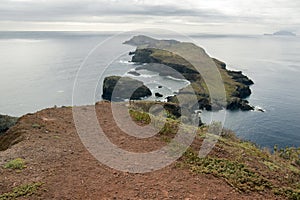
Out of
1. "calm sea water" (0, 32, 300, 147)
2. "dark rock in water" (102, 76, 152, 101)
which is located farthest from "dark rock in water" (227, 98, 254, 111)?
"dark rock in water" (102, 76, 152, 101)

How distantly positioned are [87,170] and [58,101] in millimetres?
65372

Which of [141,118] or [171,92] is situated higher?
[141,118]

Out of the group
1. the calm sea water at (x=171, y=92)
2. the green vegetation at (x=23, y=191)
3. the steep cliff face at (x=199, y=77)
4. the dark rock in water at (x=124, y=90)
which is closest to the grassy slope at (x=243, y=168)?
the green vegetation at (x=23, y=191)

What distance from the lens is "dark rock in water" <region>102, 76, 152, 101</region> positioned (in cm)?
7256

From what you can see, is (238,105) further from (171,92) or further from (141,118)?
(141,118)

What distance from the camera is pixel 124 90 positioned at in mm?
78562

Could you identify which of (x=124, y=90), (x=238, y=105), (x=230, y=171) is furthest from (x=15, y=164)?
(x=124, y=90)

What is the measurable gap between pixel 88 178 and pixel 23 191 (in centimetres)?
204

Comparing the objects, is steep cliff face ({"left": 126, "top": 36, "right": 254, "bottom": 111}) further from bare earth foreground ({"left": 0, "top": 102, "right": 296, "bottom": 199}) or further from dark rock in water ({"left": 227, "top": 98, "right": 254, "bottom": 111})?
bare earth foreground ({"left": 0, "top": 102, "right": 296, "bottom": 199})

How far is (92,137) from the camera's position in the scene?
13.5 metres

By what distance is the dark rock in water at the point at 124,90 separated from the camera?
238ft

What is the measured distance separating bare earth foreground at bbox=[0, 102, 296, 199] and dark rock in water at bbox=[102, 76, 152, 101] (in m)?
58.1

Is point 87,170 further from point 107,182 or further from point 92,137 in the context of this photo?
point 92,137

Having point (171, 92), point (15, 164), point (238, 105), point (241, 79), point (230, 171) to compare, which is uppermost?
point (230, 171)
